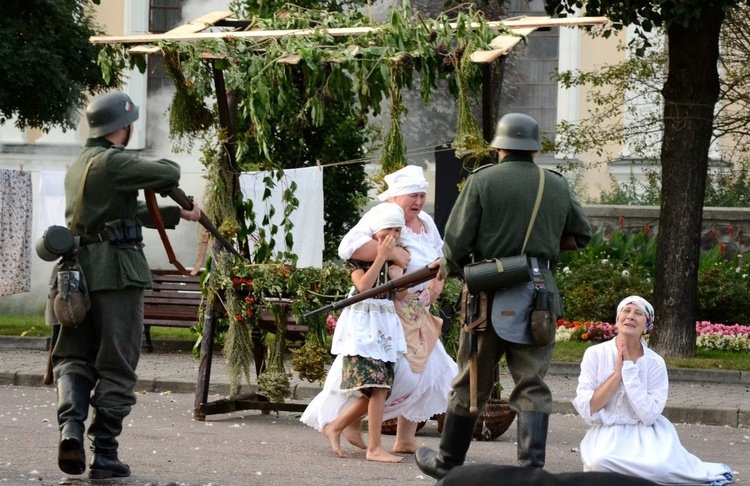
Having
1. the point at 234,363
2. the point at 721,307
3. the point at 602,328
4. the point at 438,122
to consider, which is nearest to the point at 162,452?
the point at 234,363

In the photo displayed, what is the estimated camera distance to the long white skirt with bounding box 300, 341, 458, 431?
8406 mm

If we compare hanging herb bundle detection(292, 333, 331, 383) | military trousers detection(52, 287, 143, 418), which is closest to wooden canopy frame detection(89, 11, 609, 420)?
hanging herb bundle detection(292, 333, 331, 383)

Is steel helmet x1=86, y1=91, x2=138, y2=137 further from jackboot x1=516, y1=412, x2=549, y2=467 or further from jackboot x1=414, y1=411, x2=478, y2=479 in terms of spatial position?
jackboot x1=516, y1=412, x2=549, y2=467

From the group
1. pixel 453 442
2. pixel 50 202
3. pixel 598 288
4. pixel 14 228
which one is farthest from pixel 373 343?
pixel 598 288

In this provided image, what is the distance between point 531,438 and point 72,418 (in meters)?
2.17

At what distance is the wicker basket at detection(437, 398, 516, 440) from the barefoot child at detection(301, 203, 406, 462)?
1.04 meters

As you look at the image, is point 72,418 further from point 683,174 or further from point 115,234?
point 683,174

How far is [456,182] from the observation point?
1009 centimetres

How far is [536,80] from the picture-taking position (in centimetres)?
2467

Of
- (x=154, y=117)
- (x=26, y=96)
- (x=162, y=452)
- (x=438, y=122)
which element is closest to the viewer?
(x=162, y=452)

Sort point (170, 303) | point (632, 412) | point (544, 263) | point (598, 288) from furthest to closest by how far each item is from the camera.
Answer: point (598, 288) < point (170, 303) < point (632, 412) < point (544, 263)

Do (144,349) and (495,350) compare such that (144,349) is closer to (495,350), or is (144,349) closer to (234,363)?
(234,363)

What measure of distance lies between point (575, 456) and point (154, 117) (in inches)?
579

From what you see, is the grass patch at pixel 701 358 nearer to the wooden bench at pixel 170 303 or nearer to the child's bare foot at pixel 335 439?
the wooden bench at pixel 170 303
